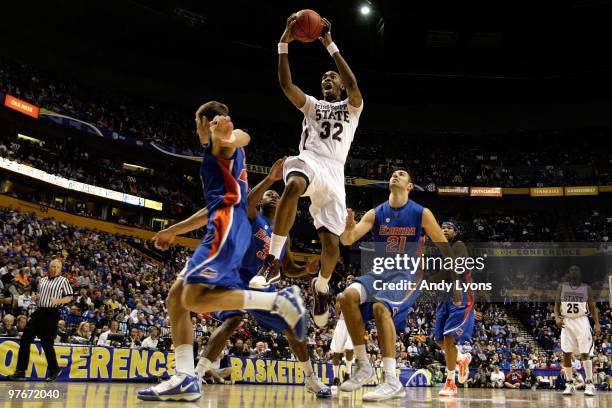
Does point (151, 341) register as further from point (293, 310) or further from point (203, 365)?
point (293, 310)

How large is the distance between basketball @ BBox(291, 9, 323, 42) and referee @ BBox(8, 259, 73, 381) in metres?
5.80

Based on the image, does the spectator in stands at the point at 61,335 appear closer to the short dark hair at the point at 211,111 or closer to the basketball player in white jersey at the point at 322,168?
the basketball player in white jersey at the point at 322,168

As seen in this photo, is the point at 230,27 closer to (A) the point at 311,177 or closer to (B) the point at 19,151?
(B) the point at 19,151

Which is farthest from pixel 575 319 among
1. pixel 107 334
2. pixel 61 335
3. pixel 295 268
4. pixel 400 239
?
pixel 61 335

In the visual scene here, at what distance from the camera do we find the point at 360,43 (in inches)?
1289

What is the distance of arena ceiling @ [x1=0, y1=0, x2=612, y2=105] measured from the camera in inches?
1129

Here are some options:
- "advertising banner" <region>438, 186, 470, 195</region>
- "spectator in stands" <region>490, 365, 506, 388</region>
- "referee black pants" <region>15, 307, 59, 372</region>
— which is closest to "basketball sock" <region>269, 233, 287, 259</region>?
"referee black pants" <region>15, 307, 59, 372</region>

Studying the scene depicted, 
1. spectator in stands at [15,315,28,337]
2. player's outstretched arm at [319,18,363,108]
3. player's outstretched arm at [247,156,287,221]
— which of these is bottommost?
spectator in stands at [15,315,28,337]

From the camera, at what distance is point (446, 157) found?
39.1 m

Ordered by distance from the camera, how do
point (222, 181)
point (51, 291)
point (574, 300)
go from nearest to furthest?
point (222, 181) → point (51, 291) → point (574, 300)

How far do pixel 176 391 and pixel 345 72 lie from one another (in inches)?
131

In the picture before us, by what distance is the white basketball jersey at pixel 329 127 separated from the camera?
568 cm

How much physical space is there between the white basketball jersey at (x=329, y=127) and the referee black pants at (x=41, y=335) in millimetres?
5442

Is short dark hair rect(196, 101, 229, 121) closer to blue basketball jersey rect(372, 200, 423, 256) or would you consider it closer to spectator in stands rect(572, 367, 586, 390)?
blue basketball jersey rect(372, 200, 423, 256)
